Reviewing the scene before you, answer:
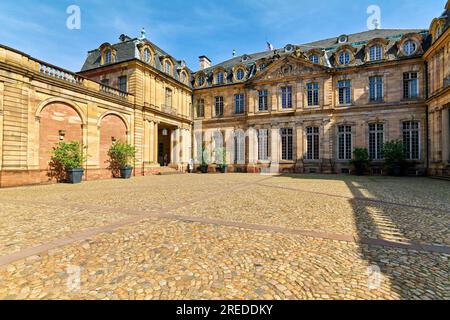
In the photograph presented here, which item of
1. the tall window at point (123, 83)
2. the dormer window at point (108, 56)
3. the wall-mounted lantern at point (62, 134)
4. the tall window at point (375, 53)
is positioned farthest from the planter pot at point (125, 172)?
the tall window at point (375, 53)

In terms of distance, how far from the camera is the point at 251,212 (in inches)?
239

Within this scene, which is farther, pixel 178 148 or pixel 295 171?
pixel 178 148

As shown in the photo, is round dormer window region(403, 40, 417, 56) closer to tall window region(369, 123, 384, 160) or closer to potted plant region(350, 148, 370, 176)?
tall window region(369, 123, 384, 160)

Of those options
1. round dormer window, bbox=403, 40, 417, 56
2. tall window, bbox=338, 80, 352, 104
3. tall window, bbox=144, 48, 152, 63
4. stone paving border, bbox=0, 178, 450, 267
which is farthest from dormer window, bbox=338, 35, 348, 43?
stone paving border, bbox=0, 178, 450, 267

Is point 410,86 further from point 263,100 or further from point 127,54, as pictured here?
point 127,54

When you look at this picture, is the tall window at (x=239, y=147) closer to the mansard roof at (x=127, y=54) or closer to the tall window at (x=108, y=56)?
the mansard roof at (x=127, y=54)

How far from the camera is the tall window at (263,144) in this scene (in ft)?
80.4

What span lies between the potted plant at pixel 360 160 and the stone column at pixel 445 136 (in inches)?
186

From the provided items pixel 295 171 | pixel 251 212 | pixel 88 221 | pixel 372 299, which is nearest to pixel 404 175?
pixel 295 171

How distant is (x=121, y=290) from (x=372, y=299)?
2.55 meters

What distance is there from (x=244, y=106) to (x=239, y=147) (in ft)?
15.3

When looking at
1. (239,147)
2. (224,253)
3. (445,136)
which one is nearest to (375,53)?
(445,136)

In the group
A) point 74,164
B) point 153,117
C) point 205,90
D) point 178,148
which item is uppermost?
point 205,90
